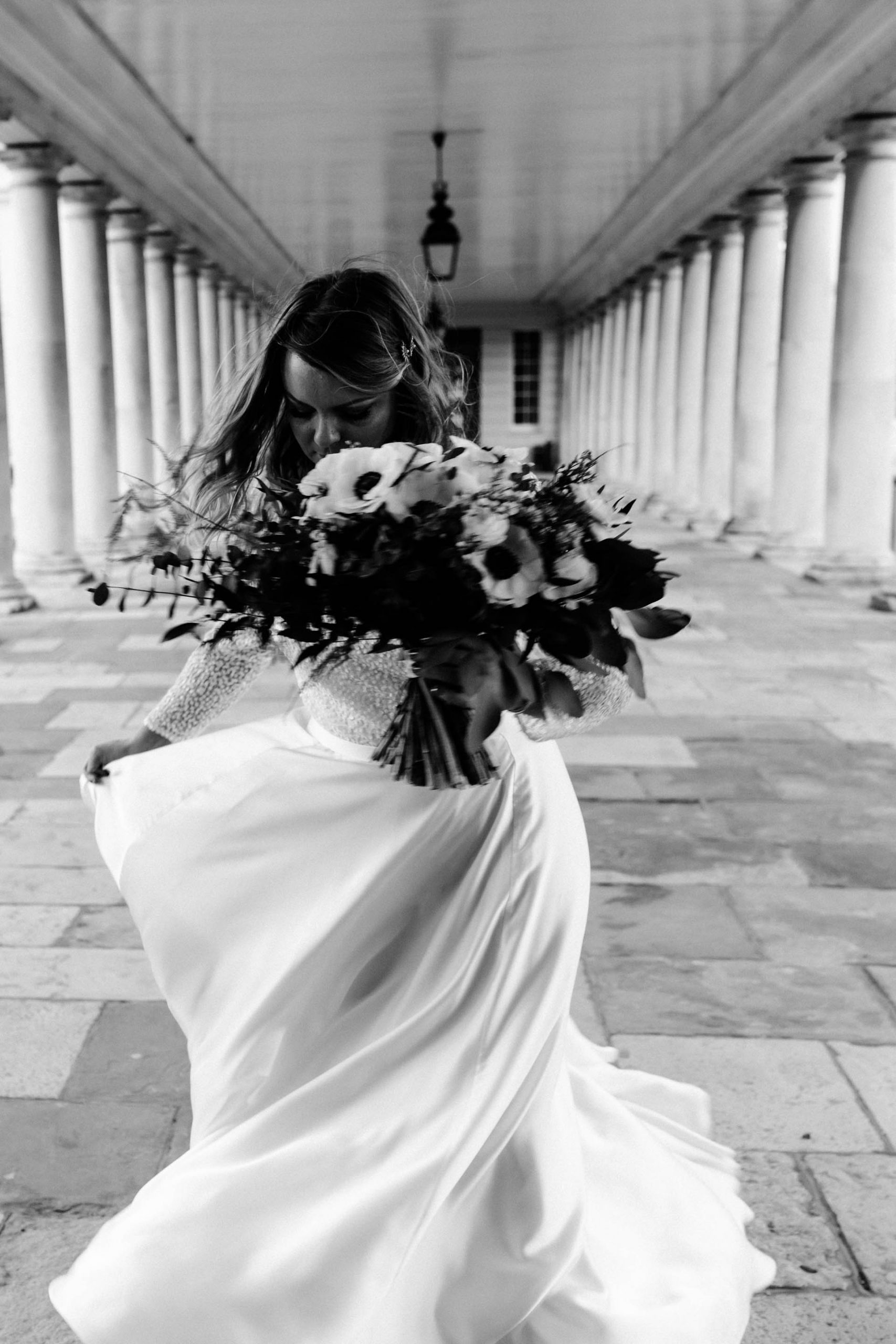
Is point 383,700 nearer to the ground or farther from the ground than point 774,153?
nearer to the ground

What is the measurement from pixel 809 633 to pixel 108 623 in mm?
5491

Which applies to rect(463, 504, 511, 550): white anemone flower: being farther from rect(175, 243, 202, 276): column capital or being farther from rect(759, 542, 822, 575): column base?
rect(175, 243, 202, 276): column capital

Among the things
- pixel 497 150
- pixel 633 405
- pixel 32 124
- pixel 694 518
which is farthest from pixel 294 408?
pixel 633 405

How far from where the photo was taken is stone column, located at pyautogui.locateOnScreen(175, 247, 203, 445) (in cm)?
2109

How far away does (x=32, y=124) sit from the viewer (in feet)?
39.6

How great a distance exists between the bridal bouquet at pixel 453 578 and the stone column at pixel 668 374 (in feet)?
67.2

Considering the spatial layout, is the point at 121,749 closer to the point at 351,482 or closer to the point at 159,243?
the point at 351,482

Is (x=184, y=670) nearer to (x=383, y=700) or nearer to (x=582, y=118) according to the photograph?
(x=383, y=700)

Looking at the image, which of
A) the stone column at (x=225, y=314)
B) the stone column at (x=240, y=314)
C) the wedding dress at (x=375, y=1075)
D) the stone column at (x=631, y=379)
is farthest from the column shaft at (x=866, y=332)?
the stone column at (x=225, y=314)

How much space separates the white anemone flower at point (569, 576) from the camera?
1.99 metres

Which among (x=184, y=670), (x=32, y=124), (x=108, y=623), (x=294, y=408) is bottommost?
(x=108, y=623)

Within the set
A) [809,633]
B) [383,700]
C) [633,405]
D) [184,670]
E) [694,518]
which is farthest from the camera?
[633,405]

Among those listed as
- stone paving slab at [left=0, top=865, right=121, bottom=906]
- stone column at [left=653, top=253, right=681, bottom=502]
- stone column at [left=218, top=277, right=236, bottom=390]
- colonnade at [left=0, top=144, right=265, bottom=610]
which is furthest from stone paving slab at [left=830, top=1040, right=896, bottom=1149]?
stone column at [left=218, top=277, right=236, bottom=390]

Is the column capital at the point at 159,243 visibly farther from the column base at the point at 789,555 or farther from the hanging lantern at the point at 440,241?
the column base at the point at 789,555
